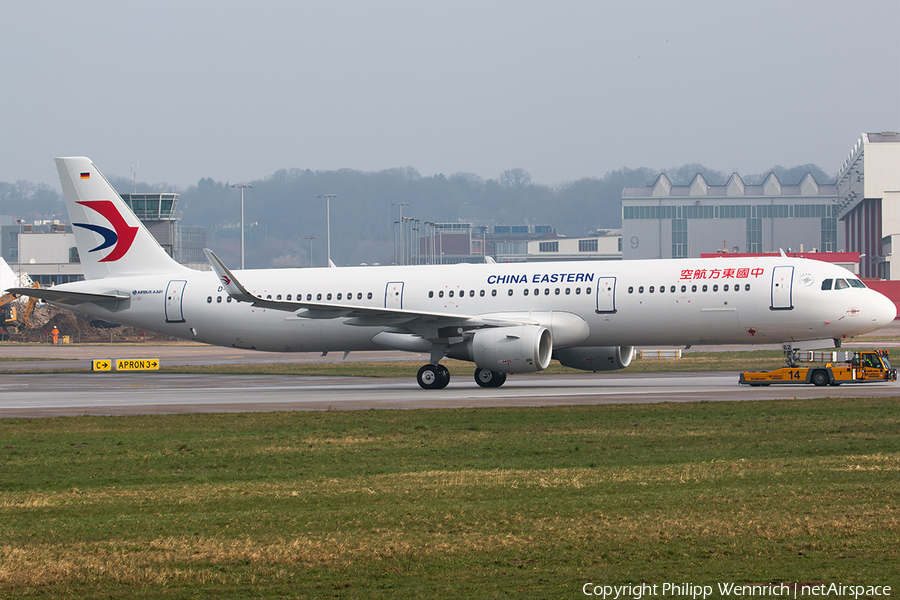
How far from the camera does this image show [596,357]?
119 ft

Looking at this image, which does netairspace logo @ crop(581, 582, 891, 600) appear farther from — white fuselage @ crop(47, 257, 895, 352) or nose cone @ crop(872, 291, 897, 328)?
nose cone @ crop(872, 291, 897, 328)

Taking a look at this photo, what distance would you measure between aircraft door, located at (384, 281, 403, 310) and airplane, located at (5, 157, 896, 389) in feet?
0.16

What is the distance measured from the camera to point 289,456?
17438 millimetres

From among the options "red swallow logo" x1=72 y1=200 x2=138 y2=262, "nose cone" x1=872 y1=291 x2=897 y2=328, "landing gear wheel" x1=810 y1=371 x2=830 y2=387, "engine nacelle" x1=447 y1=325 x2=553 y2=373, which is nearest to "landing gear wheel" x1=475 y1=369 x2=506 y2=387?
"engine nacelle" x1=447 y1=325 x2=553 y2=373

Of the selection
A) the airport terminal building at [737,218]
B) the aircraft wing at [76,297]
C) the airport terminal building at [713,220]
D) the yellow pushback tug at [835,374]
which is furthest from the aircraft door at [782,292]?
the airport terminal building at [713,220]

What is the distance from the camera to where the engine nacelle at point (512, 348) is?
31516 millimetres

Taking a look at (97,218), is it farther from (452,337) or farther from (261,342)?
(452,337)

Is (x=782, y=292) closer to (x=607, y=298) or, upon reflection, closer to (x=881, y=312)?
(x=881, y=312)

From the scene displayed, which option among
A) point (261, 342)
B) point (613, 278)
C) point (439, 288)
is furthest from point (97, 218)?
point (613, 278)

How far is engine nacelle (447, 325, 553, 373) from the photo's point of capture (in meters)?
31.5

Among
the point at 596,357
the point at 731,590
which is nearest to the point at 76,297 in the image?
the point at 596,357

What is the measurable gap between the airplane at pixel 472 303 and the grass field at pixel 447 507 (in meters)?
10.8

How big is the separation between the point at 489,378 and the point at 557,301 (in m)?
3.64

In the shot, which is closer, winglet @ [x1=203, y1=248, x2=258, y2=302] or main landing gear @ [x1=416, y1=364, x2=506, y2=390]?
winglet @ [x1=203, y1=248, x2=258, y2=302]
